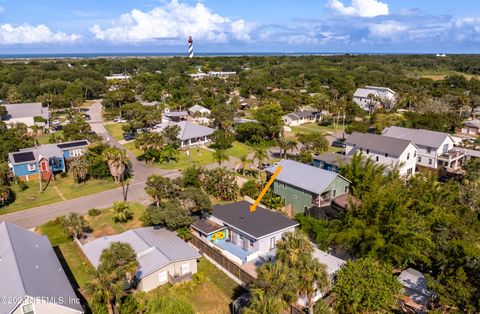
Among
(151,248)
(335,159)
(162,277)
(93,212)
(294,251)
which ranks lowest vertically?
(162,277)

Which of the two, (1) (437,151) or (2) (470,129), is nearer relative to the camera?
(1) (437,151)

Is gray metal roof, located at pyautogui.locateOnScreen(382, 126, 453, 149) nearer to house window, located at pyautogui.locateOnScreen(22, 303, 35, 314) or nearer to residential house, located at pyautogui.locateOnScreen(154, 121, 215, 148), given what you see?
residential house, located at pyautogui.locateOnScreen(154, 121, 215, 148)

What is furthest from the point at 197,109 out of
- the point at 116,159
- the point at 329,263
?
the point at 329,263

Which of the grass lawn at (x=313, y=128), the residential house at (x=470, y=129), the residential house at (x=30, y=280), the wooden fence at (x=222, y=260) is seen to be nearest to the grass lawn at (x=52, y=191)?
the residential house at (x=30, y=280)

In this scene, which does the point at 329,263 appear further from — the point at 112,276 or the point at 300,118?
the point at 300,118

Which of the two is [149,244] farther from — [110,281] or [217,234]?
[110,281]

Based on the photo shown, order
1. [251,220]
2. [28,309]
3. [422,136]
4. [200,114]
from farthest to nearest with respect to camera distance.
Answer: [200,114], [422,136], [251,220], [28,309]
